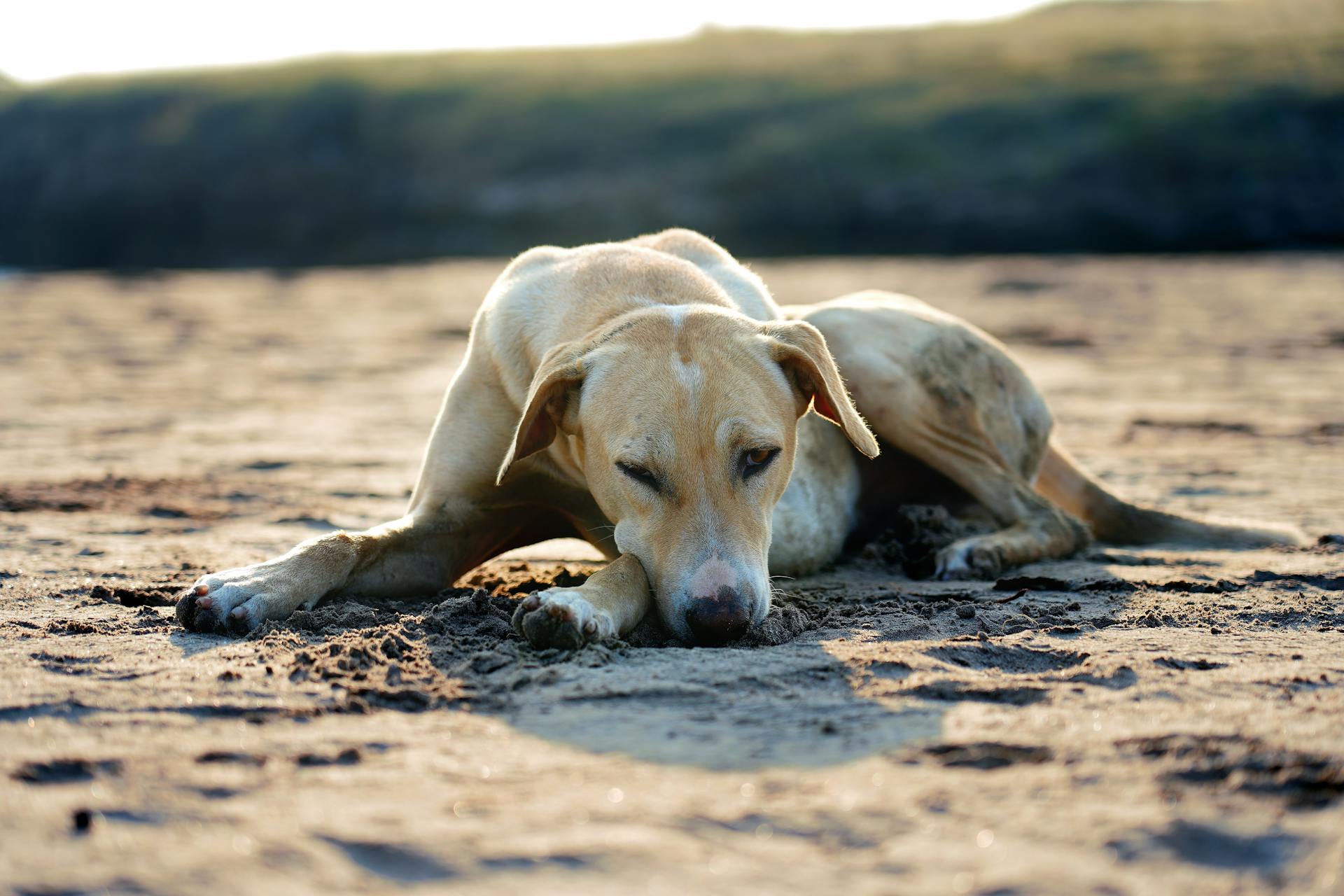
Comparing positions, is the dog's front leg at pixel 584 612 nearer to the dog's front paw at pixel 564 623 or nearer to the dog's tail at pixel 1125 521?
the dog's front paw at pixel 564 623

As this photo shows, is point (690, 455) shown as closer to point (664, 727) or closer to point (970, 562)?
point (664, 727)

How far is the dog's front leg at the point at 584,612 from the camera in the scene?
3529 millimetres

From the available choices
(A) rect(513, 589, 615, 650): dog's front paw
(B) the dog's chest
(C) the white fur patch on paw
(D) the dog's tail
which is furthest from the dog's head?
(D) the dog's tail

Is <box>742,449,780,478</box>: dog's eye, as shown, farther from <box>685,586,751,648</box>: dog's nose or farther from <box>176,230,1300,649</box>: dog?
<box>685,586,751,648</box>: dog's nose

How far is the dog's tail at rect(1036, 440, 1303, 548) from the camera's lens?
212 inches

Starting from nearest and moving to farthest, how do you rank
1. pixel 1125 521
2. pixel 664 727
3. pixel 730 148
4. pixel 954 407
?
1. pixel 664 727
2. pixel 954 407
3. pixel 1125 521
4. pixel 730 148

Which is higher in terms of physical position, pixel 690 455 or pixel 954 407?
pixel 690 455

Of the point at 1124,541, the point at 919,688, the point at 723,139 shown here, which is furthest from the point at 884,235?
the point at 919,688

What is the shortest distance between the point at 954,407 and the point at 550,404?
2.19m

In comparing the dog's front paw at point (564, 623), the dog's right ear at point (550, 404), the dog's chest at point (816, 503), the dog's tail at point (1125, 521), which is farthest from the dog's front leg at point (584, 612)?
the dog's tail at point (1125, 521)

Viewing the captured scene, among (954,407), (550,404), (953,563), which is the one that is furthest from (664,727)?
(954,407)

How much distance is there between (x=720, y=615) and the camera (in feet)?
11.5

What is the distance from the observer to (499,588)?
4703 mm

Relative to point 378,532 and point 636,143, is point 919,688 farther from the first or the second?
point 636,143
